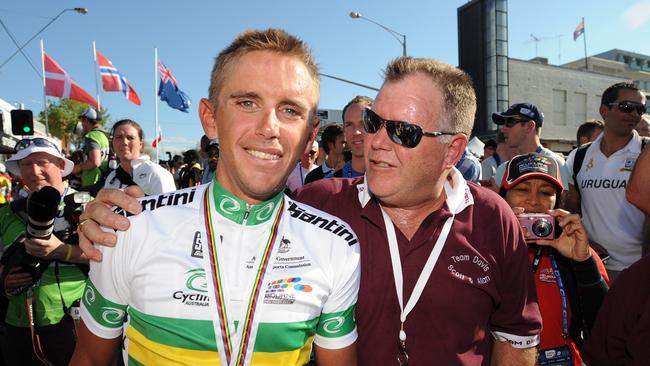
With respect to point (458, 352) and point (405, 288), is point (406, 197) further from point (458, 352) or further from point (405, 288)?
point (458, 352)

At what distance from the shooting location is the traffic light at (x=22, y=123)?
1025cm

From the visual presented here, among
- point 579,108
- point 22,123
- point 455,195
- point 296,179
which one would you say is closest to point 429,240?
point 455,195

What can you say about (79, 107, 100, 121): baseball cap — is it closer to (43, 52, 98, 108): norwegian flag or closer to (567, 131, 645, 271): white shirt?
(567, 131, 645, 271): white shirt

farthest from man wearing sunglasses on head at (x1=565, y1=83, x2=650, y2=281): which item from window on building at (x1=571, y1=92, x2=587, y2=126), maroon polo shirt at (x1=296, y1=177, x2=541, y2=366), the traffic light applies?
window on building at (x1=571, y1=92, x2=587, y2=126)

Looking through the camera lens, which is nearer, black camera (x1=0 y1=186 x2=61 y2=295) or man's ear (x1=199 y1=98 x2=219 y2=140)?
man's ear (x1=199 y1=98 x2=219 y2=140)

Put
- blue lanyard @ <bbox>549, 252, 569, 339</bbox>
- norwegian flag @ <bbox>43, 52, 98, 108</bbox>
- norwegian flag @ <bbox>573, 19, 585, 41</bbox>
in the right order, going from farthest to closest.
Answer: norwegian flag @ <bbox>573, 19, 585, 41</bbox> → norwegian flag @ <bbox>43, 52, 98, 108</bbox> → blue lanyard @ <bbox>549, 252, 569, 339</bbox>

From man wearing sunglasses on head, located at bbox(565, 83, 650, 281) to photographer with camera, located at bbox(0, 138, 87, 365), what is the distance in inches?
190

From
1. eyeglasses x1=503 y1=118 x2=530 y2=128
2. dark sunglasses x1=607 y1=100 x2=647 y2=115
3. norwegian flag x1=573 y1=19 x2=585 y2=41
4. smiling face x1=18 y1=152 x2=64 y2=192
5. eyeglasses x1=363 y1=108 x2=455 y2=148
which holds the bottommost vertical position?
smiling face x1=18 y1=152 x2=64 y2=192

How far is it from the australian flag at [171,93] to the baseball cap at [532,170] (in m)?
19.5

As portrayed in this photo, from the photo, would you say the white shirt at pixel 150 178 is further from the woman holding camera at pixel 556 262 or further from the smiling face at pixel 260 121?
the woman holding camera at pixel 556 262

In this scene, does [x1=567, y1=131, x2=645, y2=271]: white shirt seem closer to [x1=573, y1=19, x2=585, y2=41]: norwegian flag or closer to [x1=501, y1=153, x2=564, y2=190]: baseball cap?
[x1=501, y1=153, x2=564, y2=190]: baseball cap

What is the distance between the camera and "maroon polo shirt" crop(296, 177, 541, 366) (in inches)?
86.4

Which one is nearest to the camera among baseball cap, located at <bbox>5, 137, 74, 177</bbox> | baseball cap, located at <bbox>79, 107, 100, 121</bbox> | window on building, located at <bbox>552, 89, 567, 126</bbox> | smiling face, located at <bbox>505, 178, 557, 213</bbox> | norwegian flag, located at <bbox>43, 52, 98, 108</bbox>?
smiling face, located at <bbox>505, 178, 557, 213</bbox>

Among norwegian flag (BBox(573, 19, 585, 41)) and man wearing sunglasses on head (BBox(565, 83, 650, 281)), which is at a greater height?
norwegian flag (BBox(573, 19, 585, 41))
